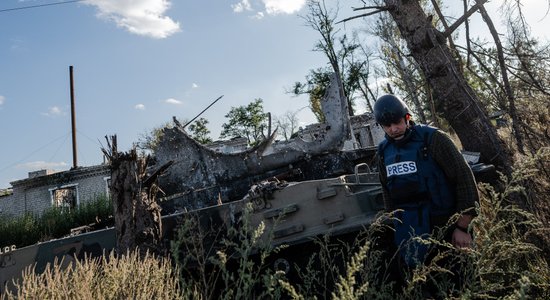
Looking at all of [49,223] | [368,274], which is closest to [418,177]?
[368,274]

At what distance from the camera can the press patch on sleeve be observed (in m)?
3.30

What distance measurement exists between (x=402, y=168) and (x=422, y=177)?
17 cm

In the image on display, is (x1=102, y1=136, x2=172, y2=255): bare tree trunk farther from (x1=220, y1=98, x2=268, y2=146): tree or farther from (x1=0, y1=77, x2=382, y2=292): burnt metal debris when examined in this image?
(x1=220, y1=98, x2=268, y2=146): tree

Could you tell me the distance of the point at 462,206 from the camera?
304 centimetres

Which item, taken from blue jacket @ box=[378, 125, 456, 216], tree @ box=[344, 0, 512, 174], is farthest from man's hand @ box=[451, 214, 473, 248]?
tree @ box=[344, 0, 512, 174]

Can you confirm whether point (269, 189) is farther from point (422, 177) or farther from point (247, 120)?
point (247, 120)

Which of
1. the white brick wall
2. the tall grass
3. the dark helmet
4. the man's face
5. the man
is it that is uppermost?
the white brick wall

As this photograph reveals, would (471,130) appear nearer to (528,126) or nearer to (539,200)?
(528,126)

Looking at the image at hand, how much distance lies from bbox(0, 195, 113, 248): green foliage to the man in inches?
645

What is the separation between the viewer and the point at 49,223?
18.5m

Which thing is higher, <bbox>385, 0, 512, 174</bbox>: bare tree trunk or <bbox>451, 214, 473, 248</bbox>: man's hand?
<bbox>385, 0, 512, 174</bbox>: bare tree trunk

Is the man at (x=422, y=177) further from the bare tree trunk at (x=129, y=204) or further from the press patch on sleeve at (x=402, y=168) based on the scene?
the bare tree trunk at (x=129, y=204)

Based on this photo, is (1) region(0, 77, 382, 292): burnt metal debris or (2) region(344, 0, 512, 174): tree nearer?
(2) region(344, 0, 512, 174): tree

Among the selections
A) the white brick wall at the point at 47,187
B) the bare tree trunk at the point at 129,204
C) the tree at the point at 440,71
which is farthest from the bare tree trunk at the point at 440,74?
the white brick wall at the point at 47,187
